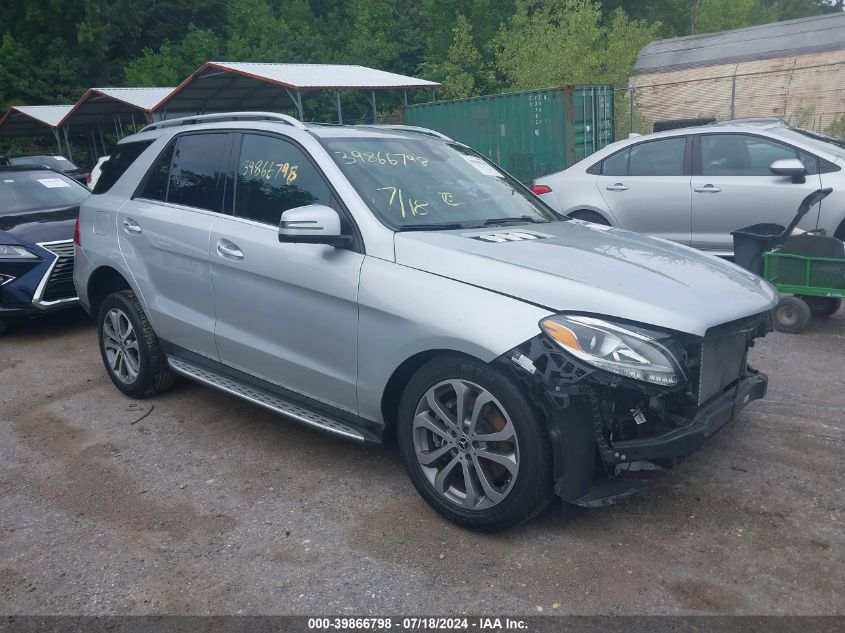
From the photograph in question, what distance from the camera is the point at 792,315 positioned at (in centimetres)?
639

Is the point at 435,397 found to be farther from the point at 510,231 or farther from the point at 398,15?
the point at 398,15

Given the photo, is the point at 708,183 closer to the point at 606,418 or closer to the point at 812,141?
the point at 812,141

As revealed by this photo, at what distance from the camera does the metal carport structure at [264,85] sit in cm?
1573

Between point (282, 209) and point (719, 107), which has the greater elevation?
point (719, 107)

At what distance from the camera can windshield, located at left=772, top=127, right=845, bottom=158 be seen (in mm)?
7783

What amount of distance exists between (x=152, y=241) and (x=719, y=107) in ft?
69.4

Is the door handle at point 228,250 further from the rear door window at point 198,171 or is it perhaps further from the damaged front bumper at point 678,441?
the damaged front bumper at point 678,441

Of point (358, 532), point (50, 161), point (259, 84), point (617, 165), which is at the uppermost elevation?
point (259, 84)

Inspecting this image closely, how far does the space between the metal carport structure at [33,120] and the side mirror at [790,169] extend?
24211 mm

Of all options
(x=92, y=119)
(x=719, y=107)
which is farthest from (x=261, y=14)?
(x=719, y=107)

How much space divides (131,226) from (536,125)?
11.2 meters

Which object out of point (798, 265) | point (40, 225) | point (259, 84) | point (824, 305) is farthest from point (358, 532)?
point (259, 84)

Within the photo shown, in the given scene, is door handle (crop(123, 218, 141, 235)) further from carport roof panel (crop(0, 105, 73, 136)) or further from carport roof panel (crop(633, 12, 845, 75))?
carport roof panel (crop(633, 12, 845, 75))

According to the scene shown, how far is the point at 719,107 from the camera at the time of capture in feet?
73.8
